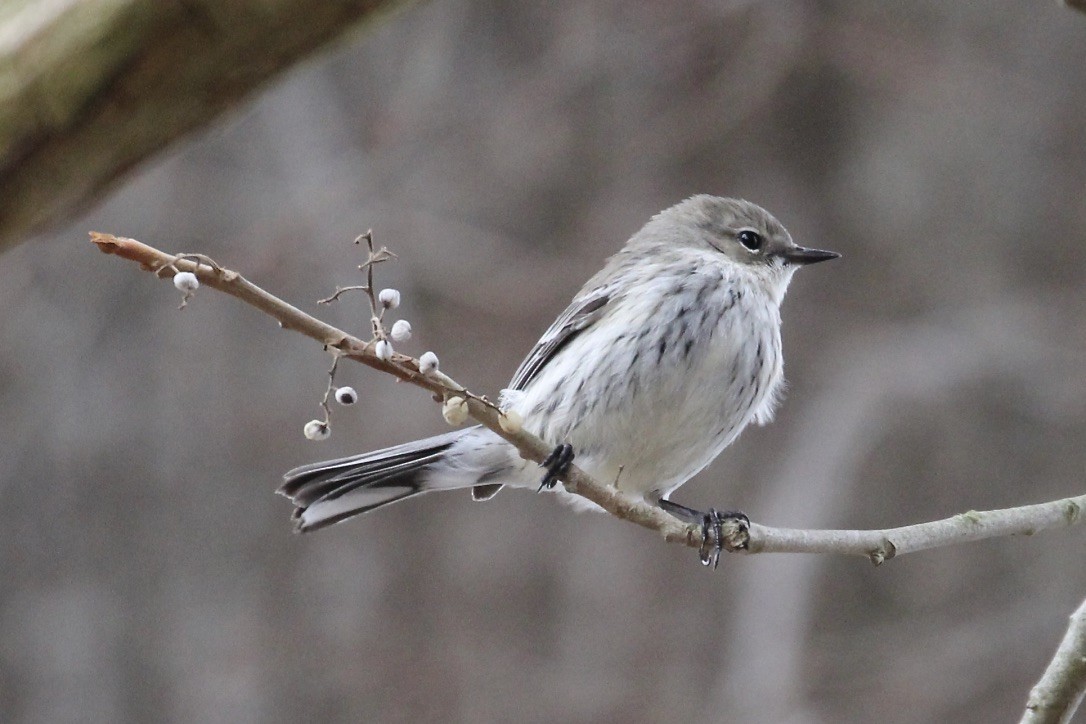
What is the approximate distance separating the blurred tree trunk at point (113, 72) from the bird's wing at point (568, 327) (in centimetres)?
161

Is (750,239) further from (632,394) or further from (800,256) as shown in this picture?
(632,394)

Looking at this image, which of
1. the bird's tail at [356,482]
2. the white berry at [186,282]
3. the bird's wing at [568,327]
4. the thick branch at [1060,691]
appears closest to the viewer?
the white berry at [186,282]

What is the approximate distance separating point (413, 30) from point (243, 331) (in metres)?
1.96

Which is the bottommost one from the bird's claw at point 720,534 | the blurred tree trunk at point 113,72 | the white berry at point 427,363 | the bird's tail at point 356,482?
the white berry at point 427,363

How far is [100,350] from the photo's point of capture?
6688 mm

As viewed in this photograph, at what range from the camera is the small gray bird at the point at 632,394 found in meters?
3.83

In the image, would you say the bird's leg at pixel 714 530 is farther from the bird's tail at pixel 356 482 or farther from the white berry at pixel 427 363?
the white berry at pixel 427 363

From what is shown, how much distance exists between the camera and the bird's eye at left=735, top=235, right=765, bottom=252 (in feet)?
14.7

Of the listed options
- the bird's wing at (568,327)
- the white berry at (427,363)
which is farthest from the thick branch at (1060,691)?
the bird's wing at (568,327)

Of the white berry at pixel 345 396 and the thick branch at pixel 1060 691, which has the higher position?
the white berry at pixel 345 396

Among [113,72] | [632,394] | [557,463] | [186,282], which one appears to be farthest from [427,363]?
[632,394]

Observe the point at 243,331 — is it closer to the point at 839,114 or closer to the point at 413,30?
the point at 413,30

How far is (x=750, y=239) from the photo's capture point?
450cm

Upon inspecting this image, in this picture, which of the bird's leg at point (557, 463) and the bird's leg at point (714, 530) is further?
the bird's leg at point (714, 530)
